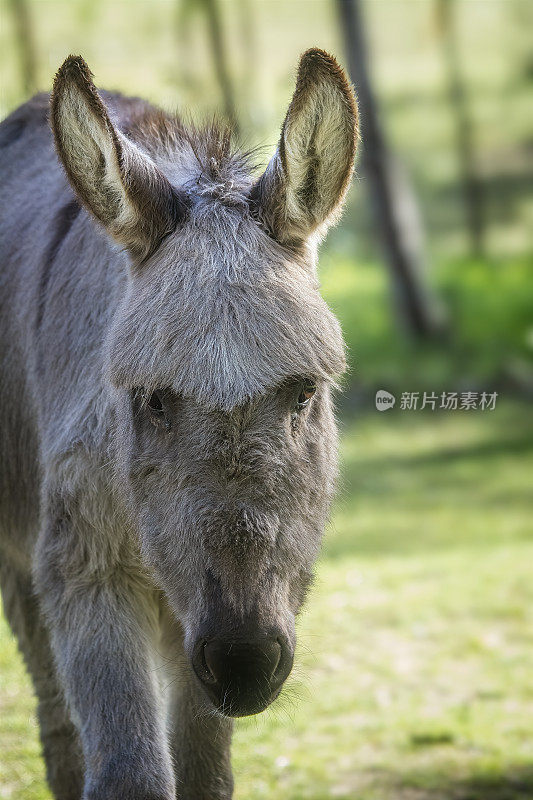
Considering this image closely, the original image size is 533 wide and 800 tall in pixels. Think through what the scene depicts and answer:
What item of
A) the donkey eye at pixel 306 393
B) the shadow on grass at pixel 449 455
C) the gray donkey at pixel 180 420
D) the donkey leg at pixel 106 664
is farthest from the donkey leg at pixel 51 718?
the shadow on grass at pixel 449 455

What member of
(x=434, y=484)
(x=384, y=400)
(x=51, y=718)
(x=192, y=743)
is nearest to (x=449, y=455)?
(x=434, y=484)

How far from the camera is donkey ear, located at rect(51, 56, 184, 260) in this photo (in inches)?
109

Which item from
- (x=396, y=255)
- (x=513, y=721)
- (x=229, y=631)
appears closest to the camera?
(x=229, y=631)

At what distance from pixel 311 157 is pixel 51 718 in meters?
2.84

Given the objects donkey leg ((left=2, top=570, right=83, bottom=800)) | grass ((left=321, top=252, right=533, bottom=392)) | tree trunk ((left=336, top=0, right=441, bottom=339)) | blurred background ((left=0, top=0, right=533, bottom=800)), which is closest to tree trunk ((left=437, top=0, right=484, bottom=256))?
blurred background ((left=0, top=0, right=533, bottom=800))

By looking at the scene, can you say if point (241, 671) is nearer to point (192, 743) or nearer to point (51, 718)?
point (192, 743)

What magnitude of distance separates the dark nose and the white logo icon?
41.4ft

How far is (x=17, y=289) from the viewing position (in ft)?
13.6

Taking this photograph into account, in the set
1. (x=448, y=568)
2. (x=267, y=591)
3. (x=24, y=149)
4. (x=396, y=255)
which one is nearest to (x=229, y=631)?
(x=267, y=591)

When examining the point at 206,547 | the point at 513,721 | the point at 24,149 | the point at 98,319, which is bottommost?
the point at 513,721

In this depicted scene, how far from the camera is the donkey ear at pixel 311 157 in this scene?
9.16ft

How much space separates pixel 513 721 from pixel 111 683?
3459 mm

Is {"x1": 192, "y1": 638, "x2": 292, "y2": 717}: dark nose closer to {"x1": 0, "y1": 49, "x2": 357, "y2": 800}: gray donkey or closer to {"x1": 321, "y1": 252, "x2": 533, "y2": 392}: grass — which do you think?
{"x1": 0, "y1": 49, "x2": 357, "y2": 800}: gray donkey

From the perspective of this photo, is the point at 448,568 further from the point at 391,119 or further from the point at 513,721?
the point at 391,119
